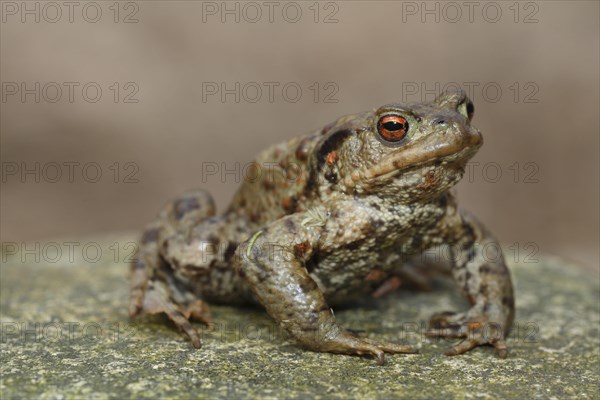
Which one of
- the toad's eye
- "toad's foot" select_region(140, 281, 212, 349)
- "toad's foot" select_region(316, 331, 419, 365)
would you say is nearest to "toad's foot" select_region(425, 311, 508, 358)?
"toad's foot" select_region(316, 331, 419, 365)

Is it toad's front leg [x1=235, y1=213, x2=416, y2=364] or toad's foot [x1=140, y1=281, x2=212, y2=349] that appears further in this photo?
toad's foot [x1=140, y1=281, x2=212, y2=349]

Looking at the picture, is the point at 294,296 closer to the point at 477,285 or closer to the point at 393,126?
the point at 393,126

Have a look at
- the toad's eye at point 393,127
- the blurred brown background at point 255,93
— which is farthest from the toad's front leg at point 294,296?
the blurred brown background at point 255,93

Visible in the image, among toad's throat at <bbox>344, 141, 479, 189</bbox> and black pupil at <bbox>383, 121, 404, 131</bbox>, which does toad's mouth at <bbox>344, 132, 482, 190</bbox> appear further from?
black pupil at <bbox>383, 121, 404, 131</bbox>

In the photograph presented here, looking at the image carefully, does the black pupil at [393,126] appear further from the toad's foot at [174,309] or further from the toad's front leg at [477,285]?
the toad's foot at [174,309]

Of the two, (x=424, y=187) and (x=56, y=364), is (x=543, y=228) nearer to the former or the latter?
(x=424, y=187)

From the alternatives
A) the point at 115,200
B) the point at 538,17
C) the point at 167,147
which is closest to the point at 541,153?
the point at 538,17

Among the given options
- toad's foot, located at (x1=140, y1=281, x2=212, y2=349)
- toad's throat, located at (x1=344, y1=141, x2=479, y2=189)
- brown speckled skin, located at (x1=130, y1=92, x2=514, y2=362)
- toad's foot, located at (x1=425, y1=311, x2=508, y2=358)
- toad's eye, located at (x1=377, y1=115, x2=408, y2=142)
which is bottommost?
toad's foot, located at (x1=425, y1=311, x2=508, y2=358)
